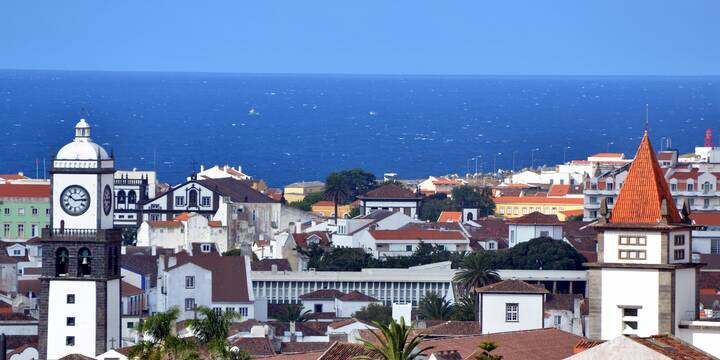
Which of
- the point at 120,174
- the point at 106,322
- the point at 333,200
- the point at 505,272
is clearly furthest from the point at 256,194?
the point at 106,322

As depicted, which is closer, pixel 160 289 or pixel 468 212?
pixel 160 289

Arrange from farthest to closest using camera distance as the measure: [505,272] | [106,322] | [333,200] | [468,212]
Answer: [333,200]
[468,212]
[505,272]
[106,322]

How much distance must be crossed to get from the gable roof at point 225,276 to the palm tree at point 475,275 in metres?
7.25

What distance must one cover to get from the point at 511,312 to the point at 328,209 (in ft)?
252

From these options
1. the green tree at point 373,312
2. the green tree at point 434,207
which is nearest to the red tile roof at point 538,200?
the green tree at point 434,207

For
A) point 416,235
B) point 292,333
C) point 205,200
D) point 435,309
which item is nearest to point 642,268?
point 292,333

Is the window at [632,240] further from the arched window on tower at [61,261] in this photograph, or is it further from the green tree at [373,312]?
the green tree at [373,312]

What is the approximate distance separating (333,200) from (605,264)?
101 metres

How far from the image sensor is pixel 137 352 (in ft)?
127

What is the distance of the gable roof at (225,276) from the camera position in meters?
81.3

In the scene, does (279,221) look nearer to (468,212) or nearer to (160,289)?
(468,212)

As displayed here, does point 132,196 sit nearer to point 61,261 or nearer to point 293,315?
point 293,315

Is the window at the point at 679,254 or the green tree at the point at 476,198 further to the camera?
the green tree at the point at 476,198

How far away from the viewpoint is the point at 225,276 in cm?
8275
